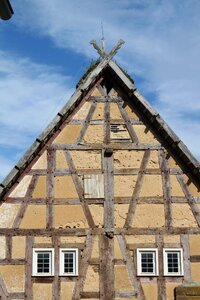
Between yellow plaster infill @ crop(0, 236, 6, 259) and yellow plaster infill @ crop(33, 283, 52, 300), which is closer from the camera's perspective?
yellow plaster infill @ crop(33, 283, 52, 300)

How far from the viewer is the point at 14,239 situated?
12.4 metres

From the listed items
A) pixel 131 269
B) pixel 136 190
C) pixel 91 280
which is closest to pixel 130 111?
pixel 136 190

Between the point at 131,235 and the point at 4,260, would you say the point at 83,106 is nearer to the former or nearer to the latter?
the point at 131,235

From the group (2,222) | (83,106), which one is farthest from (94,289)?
(83,106)

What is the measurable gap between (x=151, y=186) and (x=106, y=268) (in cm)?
260

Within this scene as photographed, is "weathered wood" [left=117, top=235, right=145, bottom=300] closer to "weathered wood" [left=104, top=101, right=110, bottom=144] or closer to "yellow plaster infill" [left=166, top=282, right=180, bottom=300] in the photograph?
"yellow plaster infill" [left=166, top=282, right=180, bottom=300]

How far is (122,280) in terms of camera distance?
1234 cm

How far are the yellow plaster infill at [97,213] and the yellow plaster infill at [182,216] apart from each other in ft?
6.59

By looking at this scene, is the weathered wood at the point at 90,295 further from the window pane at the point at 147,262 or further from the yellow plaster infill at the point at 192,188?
the yellow plaster infill at the point at 192,188

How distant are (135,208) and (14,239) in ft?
11.2

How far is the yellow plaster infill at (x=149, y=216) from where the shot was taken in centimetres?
1273

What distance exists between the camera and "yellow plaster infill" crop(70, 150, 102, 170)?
13.1m

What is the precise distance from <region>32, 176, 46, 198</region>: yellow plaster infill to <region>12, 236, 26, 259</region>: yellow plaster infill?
121 cm

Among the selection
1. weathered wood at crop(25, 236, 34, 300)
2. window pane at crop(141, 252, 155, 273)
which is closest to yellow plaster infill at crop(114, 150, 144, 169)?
window pane at crop(141, 252, 155, 273)
